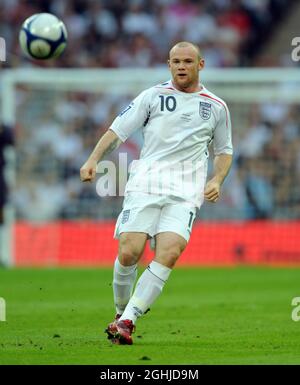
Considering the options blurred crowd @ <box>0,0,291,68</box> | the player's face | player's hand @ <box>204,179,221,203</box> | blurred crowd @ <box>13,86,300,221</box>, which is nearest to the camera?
player's hand @ <box>204,179,221,203</box>

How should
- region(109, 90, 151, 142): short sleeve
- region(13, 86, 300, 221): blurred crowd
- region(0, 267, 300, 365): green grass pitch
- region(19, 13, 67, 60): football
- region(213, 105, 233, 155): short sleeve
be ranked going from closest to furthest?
1. region(0, 267, 300, 365): green grass pitch
2. region(109, 90, 151, 142): short sleeve
3. region(213, 105, 233, 155): short sleeve
4. region(19, 13, 67, 60): football
5. region(13, 86, 300, 221): blurred crowd

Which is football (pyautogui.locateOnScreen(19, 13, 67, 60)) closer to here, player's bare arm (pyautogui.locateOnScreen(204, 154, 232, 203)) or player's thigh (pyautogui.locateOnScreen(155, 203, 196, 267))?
player's bare arm (pyautogui.locateOnScreen(204, 154, 232, 203))

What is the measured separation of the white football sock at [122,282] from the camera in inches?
381

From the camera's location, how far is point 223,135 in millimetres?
10031

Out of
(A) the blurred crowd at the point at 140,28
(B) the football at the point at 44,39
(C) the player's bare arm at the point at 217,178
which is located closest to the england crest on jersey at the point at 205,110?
(C) the player's bare arm at the point at 217,178

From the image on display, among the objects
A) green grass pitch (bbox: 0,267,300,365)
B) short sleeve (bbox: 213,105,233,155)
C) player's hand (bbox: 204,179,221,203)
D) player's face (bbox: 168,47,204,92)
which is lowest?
green grass pitch (bbox: 0,267,300,365)

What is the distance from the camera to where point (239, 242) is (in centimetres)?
2117

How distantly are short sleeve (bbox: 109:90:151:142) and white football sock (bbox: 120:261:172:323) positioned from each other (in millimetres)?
1208

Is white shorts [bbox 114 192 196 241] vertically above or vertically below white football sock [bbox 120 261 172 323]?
above

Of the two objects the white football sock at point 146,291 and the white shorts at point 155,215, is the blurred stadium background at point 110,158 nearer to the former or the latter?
the white shorts at point 155,215

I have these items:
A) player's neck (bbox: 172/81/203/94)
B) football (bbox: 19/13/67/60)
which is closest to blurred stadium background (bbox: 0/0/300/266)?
football (bbox: 19/13/67/60)

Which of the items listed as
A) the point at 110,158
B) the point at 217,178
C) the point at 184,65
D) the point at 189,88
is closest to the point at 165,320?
the point at 217,178

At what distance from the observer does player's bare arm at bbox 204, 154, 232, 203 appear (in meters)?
9.48

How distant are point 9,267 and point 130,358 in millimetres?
11355
